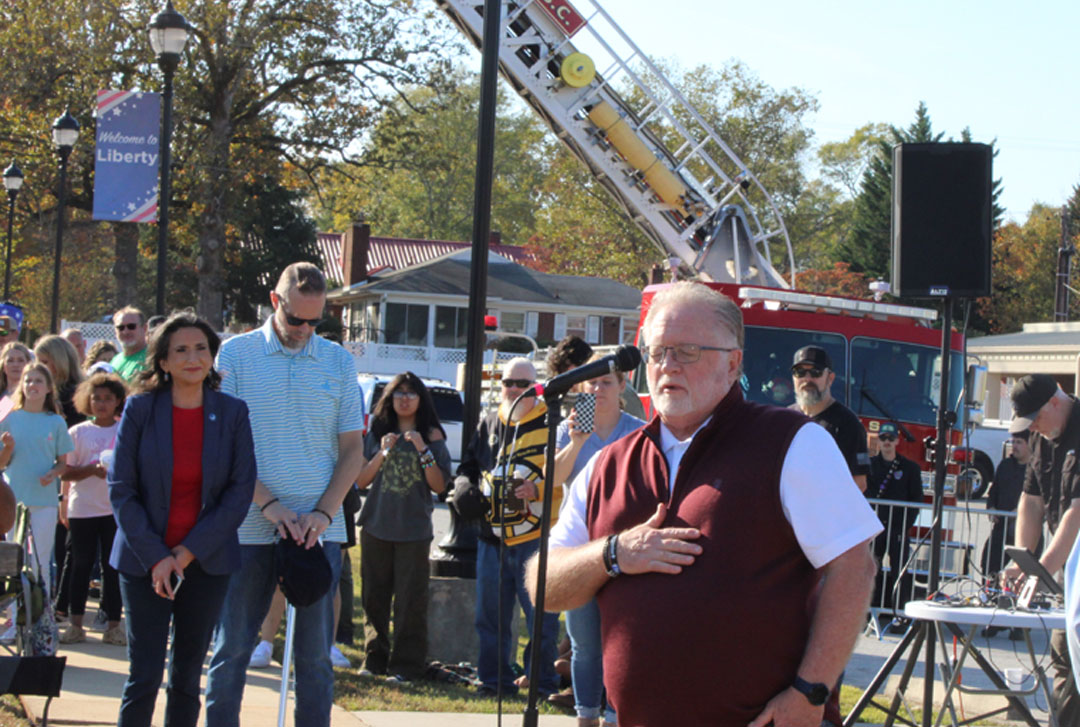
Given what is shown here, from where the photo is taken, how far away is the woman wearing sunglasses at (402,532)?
287 inches

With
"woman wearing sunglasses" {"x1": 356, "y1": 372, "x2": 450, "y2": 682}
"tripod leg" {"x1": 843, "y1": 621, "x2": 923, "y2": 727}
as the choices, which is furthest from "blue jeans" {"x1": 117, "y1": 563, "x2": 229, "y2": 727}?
"tripod leg" {"x1": 843, "y1": 621, "x2": 923, "y2": 727}

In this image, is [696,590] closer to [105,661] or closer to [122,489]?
[122,489]

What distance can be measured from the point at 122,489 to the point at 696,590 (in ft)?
8.90

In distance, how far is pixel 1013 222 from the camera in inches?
2350

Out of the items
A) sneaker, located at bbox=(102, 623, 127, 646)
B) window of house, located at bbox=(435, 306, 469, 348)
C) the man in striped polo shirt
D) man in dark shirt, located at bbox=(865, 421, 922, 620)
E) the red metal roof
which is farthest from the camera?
the red metal roof

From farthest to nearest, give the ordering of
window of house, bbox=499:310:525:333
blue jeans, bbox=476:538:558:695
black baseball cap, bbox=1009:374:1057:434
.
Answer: window of house, bbox=499:310:525:333 < blue jeans, bbox=476:538:558:695 < black baseball cap, bbox=1009:374:1057:434

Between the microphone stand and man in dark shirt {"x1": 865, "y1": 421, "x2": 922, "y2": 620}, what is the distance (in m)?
6.01

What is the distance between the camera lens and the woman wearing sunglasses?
729cm

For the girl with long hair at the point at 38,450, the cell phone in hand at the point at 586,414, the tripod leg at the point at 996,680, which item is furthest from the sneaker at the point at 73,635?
the tripod leg at the point at 996,680

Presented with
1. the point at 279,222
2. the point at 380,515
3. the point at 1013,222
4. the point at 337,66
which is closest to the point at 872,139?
the point at 1013,222

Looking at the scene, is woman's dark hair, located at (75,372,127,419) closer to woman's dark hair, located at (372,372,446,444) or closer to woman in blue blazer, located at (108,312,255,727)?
woman's dark hair, located at (372,372,446,444)

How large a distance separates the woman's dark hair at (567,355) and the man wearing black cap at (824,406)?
5.72ft

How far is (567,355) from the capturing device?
6.52 metres

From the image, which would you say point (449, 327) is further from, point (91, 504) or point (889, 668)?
point (889, 668)
